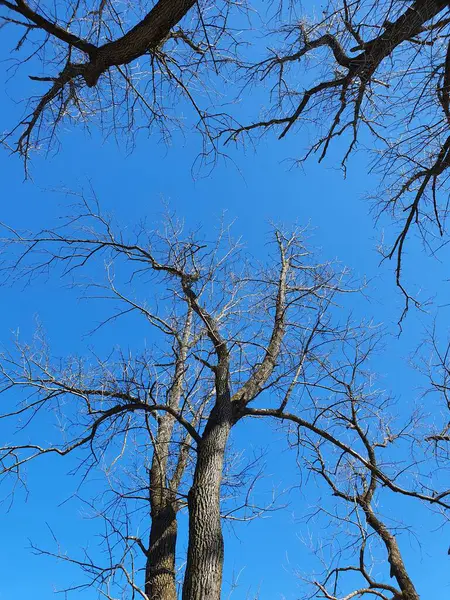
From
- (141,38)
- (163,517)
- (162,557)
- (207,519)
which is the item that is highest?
(141,38)

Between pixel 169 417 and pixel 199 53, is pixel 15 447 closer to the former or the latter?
pixel 169 417

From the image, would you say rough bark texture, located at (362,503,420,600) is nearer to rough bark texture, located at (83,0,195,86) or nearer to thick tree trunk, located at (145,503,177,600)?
thick tree trunk, located at (145,503,177,600)

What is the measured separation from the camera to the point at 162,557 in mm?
5223

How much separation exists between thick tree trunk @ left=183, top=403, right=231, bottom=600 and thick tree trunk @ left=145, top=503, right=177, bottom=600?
1.47 m

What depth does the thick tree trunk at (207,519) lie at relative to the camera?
3.64m

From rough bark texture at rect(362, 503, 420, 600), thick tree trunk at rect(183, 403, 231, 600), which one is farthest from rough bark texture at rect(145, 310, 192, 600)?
rough bark texture at rect(362, 503, 420, 600)

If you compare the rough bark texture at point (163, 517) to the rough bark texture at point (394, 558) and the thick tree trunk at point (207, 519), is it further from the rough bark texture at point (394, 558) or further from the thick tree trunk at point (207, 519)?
the rough bark texture at point (394, 558)

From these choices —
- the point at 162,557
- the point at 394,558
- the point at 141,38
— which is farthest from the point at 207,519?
the point at 141,38

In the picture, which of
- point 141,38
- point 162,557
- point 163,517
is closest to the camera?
point 141,38

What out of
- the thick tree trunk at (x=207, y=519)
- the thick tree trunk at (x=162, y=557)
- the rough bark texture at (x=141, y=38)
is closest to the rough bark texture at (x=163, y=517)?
the thick tree trunk at (x=162, y=557)

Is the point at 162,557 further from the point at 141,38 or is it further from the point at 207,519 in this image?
the point at 141,38

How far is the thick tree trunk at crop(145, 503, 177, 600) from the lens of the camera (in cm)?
498

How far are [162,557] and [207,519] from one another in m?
1.64

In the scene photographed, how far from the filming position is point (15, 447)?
14.7 ft
